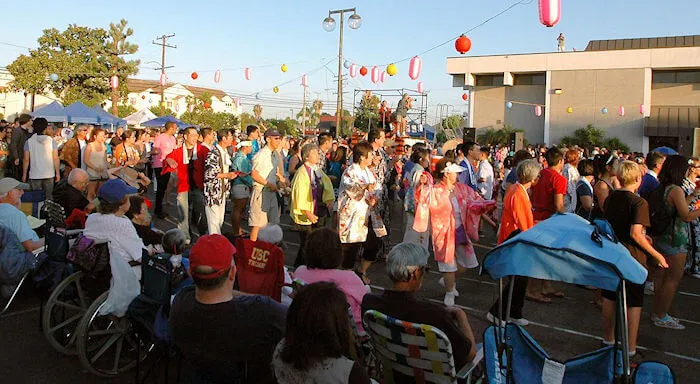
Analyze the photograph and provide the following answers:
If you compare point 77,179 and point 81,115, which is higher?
point 81,115

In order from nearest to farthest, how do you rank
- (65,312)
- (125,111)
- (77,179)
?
1. (65,312)
2. (77,179)
3. (125,111)

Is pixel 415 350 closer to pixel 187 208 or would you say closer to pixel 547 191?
pixel 547 191

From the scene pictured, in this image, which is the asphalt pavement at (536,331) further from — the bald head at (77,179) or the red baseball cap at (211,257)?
the red baseball cap at (211,257)

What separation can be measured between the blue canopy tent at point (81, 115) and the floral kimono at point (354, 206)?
663 inches

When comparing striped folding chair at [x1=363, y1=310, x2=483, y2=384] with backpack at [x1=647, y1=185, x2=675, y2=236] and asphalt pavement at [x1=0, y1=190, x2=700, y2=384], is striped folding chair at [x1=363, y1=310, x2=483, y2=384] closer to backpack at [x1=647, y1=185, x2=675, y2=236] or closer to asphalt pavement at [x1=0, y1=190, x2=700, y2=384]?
asphalt pavement at [x1=0, y1=190, x2=700, y2=384]

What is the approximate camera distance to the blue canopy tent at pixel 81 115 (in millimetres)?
20219

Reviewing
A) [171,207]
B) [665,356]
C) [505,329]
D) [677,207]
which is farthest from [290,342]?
[171,207]

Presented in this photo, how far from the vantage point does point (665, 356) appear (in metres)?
4.80

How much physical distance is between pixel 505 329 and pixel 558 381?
15.4 inches

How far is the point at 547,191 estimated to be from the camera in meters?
6.29

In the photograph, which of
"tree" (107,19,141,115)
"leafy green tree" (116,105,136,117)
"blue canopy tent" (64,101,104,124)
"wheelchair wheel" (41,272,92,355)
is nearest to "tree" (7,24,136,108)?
"tree" (107,19,141,115)

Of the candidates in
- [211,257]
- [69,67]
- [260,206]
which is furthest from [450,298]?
[69,67]

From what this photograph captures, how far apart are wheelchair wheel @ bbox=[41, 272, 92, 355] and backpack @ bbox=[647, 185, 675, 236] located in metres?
5.01

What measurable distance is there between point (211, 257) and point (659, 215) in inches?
172
